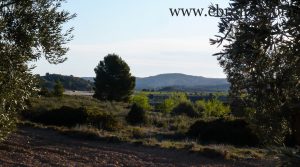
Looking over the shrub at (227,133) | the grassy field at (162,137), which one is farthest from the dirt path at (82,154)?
the shrub at (227,133)

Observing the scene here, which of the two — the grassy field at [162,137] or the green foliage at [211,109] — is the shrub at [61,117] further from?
the green foliage at [211,109]

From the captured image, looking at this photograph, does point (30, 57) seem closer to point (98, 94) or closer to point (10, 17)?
point (10, 17)

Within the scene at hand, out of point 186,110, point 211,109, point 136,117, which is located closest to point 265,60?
point 136,117

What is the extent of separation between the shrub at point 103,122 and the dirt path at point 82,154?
5055 millimetres

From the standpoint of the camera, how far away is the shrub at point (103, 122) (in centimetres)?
2795

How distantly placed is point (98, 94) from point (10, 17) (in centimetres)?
5261

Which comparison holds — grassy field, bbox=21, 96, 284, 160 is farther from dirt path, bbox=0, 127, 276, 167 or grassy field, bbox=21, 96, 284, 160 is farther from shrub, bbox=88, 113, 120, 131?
dirt path, bbox=0, 127, 276, 167

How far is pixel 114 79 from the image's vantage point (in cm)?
6112

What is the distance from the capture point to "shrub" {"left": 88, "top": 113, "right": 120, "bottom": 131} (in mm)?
27953

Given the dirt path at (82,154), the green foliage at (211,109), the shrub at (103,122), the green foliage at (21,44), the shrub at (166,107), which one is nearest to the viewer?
the green foliage at (21,44)

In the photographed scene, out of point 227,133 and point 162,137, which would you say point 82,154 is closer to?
point 162,137

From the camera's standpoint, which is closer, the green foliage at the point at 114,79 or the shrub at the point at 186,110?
the shrub at the point at 186,110

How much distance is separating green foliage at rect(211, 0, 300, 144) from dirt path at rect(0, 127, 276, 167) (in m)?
9.85

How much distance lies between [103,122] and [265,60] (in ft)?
74.4
